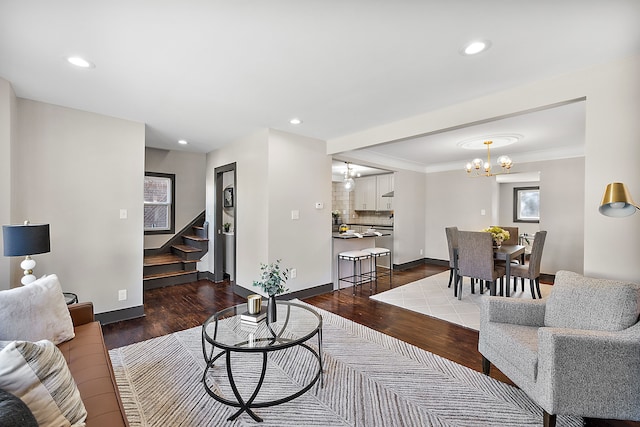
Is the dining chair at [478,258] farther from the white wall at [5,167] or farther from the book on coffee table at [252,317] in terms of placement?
the white wall at [5,167]

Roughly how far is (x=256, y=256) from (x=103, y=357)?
239 cm

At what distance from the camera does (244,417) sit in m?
1.78

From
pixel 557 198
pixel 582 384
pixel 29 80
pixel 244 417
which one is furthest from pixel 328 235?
pixel 557 198

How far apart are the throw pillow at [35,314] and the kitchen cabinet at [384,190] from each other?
6.52m

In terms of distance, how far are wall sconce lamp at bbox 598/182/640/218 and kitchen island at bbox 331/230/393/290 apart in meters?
3.28

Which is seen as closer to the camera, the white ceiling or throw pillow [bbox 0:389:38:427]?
throw pillow [bbox 0:389:38:427]

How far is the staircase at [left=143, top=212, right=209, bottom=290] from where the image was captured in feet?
15.7

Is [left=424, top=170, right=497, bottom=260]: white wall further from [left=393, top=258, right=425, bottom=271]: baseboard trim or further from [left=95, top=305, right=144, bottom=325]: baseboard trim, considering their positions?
[left=95, top=305, right=144, bottom=325]: baseboard trim

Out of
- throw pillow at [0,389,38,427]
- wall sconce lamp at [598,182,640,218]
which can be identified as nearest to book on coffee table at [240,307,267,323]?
throw pillow at [0,389,38,427]

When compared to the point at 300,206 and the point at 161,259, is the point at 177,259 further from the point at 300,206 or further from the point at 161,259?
the point at 300,206

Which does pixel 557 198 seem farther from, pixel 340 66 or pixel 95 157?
pixel 95 157

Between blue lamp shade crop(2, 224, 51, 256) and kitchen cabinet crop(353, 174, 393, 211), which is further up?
kitchen cabinet crop(353, 174, 393, 211)

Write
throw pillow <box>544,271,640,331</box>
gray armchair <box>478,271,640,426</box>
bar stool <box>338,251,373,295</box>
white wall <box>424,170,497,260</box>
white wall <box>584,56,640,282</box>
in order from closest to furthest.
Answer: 1. gray armchair <box>478,271,640,426</box>
2. throw pillow <box>544,271,640,331</box>
3. white wall <box>584,56,640,282</box>
4. bar stool <box>338,251,373,295</box>
5. white wall <box>424,170,497,260</box>

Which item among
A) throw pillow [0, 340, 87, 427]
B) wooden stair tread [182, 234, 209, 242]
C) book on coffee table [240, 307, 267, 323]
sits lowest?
book on coffee table [240, 307, 267, 323]
